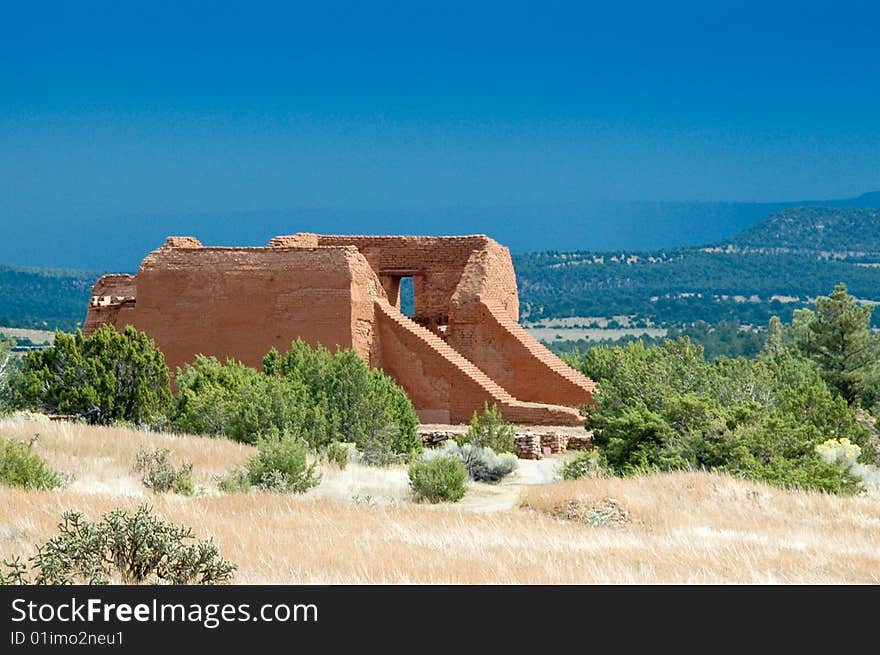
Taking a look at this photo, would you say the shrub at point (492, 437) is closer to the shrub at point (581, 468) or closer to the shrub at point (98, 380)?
the shrub at point (581, 468)

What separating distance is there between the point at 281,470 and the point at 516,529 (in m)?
4.21

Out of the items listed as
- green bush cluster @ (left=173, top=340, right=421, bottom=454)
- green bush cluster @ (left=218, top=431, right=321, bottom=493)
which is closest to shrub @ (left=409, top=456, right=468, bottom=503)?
green bush cluster @ (left=218, top=431, right=321, bottom=493)

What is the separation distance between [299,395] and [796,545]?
10995mm

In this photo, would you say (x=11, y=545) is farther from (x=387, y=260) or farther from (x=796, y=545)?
(x=387, y=260)

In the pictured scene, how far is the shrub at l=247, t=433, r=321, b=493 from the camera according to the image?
1470 cm

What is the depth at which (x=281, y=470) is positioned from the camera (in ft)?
49.2

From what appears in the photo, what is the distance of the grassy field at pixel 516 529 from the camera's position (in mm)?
9531

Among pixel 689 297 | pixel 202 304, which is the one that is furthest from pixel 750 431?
pixel 689 297

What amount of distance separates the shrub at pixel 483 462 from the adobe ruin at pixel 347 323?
5.17 meters

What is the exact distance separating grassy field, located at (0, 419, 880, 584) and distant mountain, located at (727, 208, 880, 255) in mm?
125382

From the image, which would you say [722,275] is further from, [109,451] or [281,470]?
[281,470]
